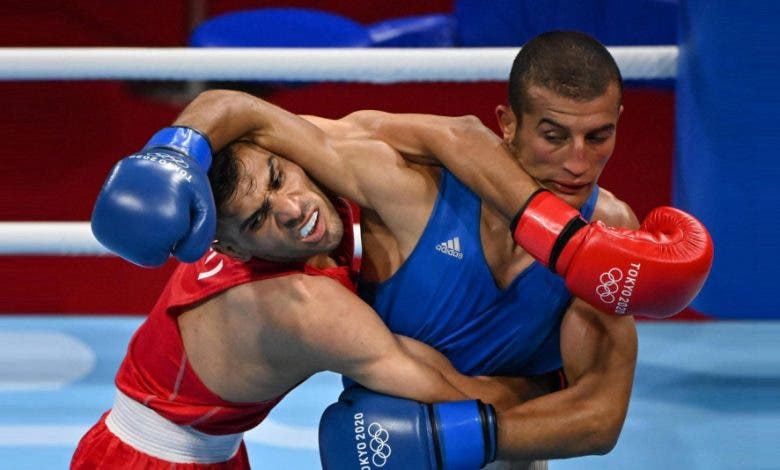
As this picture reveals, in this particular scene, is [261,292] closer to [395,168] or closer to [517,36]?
[395,168]

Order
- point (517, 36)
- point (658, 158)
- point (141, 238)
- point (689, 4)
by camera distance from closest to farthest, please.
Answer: point (141, 238)
point (689, 4)
point (517, 36)
point (658, 158)

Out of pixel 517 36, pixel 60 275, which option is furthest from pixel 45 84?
pixel 517 36

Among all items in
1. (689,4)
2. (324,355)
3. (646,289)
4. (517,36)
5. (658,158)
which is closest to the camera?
(646,289)

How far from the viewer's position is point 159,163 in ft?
5.97

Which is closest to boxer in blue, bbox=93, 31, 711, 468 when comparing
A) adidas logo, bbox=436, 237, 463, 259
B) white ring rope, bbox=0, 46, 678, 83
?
adidas logo, bbox=436, 237, 463, 259

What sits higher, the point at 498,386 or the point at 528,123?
the point at 528,123

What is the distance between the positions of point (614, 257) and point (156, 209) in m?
0.67

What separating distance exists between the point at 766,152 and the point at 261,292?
134 cm

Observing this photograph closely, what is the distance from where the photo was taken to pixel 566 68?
1993mm

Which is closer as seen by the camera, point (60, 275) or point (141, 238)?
point (141, 238)

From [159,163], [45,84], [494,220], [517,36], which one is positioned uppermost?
[159,163]

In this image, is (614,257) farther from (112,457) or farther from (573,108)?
(112,457)

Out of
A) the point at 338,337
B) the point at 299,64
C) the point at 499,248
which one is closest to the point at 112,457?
the point at 338,337

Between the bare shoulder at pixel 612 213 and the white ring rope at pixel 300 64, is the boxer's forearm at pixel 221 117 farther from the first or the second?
the white ring rope at pixel 300 64
